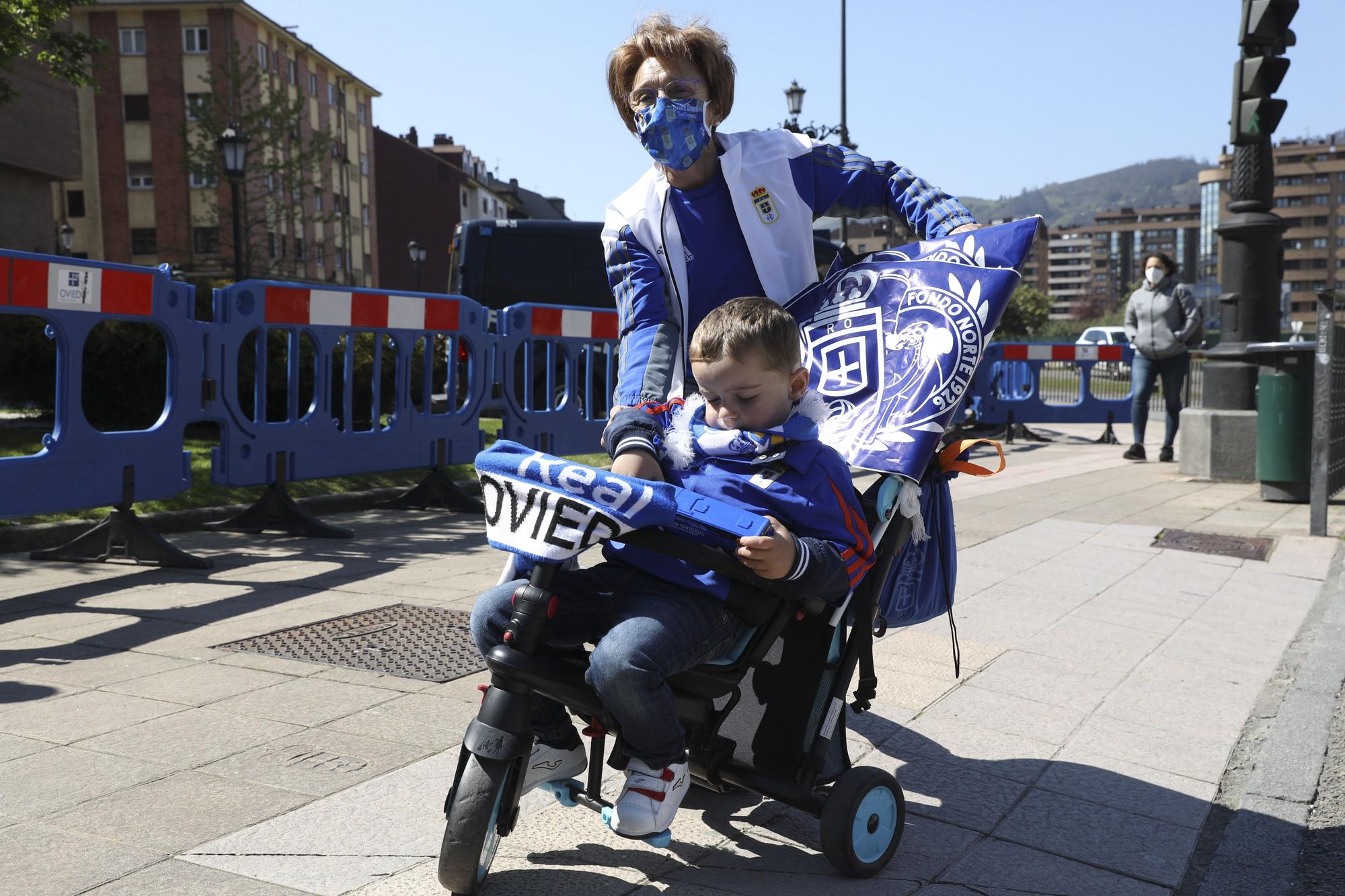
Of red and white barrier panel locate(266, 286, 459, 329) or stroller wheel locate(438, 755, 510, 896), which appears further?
red and white barrier panel locate(266, 286, 459, 329)

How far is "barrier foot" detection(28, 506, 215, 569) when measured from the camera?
6242 mm

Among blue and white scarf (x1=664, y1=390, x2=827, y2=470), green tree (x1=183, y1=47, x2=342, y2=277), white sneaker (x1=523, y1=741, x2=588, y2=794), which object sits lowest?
white sneaker (x1=523, y1=741, x2=588, y2=794)

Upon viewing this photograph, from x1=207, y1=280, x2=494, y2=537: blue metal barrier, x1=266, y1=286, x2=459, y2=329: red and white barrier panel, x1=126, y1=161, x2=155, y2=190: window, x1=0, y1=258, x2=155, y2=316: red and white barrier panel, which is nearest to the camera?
x1=0, y1=258, x2=155, y2=316: red and white barrier panel

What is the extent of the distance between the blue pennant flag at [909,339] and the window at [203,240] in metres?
52.2

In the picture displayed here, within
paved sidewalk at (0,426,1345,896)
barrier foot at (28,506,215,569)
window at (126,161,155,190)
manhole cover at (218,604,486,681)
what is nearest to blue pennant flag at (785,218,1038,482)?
paved sidewalk at (0,426,1345,896)

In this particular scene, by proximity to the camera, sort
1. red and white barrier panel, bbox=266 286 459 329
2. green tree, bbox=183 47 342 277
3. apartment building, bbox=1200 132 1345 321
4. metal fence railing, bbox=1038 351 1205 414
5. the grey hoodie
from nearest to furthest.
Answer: red and white barrier panel, bbox=266 286 459 329 → the grey hoodie → metal fence railing, bbox=1038 351 1205 414 → green tree, bbox=183 47 342 277 → apartment building, bbox=1200 132 1345 321

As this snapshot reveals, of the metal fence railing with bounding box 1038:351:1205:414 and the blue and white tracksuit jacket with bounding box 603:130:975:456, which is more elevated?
the blue and white tracksuit jacket with bounding box 603:130:975:456

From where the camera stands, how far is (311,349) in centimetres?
1095

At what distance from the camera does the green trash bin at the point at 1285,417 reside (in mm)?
9117

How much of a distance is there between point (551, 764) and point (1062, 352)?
1730cm

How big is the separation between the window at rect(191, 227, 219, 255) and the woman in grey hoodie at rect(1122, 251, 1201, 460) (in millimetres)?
45159

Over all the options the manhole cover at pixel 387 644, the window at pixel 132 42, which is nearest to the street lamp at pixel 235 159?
the manhole cover at pixel 387 644

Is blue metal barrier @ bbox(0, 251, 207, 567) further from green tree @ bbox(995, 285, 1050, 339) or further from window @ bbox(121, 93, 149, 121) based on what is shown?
green tree @ bbox(995, 285, 1050, 339)

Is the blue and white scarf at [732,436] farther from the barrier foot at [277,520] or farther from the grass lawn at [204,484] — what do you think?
the barrier foot at [277,520]
